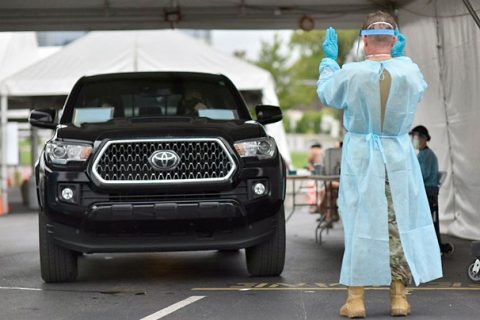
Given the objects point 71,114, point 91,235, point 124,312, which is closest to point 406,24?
point 71,114

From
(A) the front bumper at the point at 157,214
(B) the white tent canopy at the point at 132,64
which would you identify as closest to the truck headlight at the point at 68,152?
(A) the front bumper at the point at 157,214

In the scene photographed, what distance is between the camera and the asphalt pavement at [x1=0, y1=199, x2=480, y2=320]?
7387 millimetres

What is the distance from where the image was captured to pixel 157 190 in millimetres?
8570

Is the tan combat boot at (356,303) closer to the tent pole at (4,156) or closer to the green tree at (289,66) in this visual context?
the tent pole at (4,156)

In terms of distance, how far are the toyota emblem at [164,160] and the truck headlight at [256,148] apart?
531 millimetres

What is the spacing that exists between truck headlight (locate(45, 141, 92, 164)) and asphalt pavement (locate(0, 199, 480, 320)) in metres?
1.10

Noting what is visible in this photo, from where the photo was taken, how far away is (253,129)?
9055 millimetres

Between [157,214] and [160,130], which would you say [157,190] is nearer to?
[157,214]

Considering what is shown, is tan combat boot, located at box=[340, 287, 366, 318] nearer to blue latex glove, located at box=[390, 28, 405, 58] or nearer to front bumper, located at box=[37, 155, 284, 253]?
blue latex glove, located at box=[390, 28, 405, 58]

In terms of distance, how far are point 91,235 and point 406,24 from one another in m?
7.94

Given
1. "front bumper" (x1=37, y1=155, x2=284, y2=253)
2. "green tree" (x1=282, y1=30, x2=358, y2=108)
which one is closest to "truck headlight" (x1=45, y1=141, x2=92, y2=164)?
"front bumper" (x1=37, y1=155, x2=284, y2=253)

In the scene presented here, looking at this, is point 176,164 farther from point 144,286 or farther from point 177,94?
point 177,94

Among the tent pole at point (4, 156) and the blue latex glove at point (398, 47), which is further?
the tent pole at point (4, 156)

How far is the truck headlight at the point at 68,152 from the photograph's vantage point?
28.2 feet
